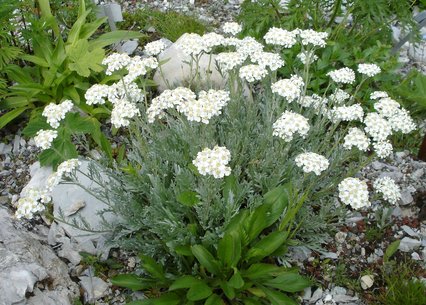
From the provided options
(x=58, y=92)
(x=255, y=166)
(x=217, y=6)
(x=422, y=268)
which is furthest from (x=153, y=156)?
(x=217, y=6)

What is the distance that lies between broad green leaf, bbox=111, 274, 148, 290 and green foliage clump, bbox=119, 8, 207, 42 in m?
3.04

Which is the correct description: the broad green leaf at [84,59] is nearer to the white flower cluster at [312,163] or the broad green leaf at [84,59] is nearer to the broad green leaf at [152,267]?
the broad green leaf at [152,267]

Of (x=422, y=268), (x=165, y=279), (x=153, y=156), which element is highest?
(x=153, y=156)

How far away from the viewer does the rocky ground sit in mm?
2818

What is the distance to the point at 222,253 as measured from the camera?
107 inches

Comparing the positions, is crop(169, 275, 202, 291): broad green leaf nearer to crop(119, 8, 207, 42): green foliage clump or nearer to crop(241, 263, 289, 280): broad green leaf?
crop(241, 263, 289, 280): broad green leaf

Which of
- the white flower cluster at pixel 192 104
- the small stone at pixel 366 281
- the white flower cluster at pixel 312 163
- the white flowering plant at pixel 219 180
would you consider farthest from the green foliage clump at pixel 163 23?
Answer: the small stone at pixel 366 281

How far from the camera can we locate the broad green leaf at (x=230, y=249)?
8.64 feet

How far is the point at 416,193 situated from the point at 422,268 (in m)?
0.72

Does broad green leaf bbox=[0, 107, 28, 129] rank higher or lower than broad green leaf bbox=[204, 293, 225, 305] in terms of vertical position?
higher

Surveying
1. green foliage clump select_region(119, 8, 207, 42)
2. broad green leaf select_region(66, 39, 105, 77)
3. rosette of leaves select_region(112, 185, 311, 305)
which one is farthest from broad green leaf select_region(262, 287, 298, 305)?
green foliage clump select_region(119, 8, 207, 42)

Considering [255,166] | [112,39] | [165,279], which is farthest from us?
[112,39]

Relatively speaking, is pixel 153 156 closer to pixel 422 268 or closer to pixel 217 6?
pixel 422 268

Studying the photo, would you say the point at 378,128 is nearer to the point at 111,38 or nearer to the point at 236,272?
the point at 236,272
